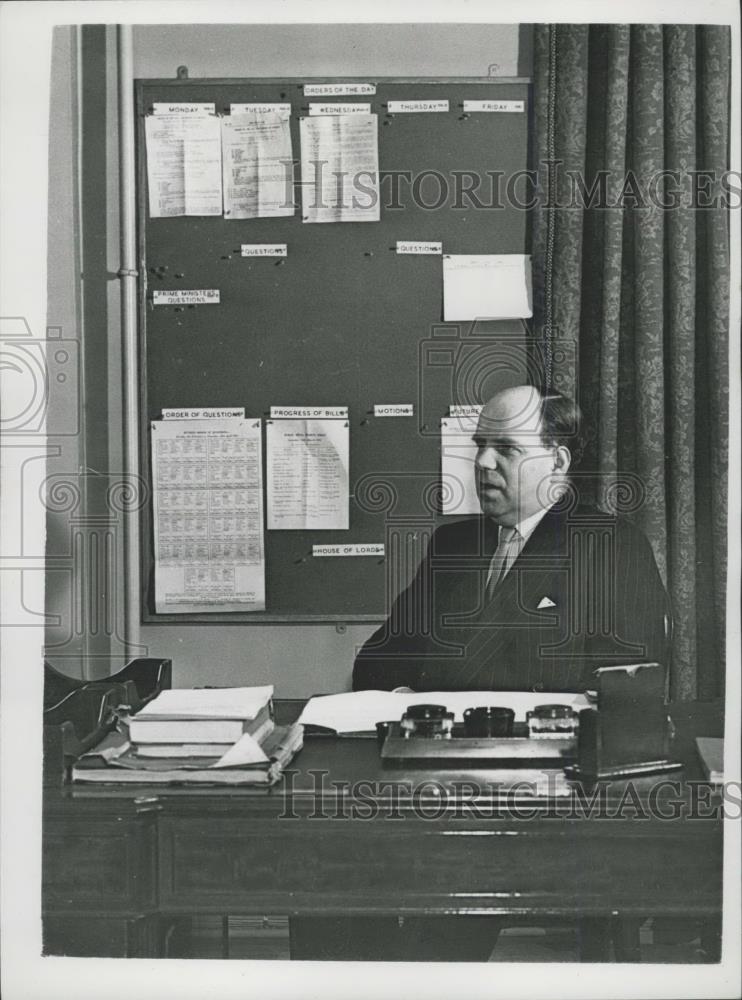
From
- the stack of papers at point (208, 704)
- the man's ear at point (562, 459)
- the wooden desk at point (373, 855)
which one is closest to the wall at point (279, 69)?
the man's ear at point (562, 459)

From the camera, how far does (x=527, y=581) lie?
219cm

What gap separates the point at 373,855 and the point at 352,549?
4.22 ft

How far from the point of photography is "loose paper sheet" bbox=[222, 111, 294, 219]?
93.1 inches

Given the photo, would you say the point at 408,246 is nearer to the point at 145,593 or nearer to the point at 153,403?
the point at 153,403

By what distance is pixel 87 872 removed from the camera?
1241mm

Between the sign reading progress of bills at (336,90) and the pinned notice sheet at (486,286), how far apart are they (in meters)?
0.44

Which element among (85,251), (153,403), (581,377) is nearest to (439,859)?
(581,377)

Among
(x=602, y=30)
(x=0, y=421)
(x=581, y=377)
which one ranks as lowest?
(x=0, y=421)

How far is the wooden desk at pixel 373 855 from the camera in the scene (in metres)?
1.24

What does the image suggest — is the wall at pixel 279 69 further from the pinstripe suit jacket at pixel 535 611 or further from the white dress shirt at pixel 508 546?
the white dress shirt at pixel 508 546

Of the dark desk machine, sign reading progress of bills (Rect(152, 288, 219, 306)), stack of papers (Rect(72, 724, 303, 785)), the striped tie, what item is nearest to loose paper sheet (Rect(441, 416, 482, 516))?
the striped tie

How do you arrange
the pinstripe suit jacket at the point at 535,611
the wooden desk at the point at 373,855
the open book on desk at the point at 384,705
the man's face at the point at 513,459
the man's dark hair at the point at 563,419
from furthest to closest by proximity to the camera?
the man's dark hair at the point at 563,419
the man's face at the point at 513,459
the pinstripe suit jacket at the point at 535,611
the open book on desk at the point at 384,705
the wooden desk at the point at 373,855

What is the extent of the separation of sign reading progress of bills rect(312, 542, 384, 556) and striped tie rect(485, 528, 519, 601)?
35 cm

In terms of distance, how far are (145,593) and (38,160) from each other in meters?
1.23
